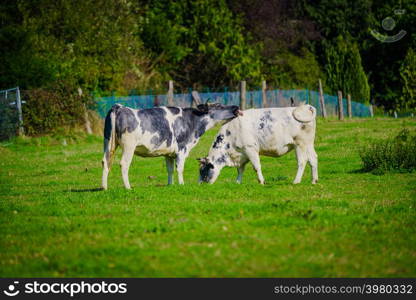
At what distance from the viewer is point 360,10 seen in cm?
6259

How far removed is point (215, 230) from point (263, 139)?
21.5 ft

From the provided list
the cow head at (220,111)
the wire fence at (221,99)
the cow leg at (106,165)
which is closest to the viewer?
the cow leg at (106,165)

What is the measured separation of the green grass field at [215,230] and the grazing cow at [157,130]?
1.20 metres

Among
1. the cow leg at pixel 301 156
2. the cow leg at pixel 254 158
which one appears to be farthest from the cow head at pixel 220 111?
the cow leg at pixel 301 156

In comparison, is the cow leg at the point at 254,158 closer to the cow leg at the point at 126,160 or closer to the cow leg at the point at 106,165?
the cow leg at the point at 126,160

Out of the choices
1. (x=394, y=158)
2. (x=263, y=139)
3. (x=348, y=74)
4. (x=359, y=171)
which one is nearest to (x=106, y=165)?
(x=263, y=139)

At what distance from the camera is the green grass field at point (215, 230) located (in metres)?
7.89

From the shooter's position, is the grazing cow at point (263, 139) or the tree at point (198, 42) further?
the tree at point (198, 42)

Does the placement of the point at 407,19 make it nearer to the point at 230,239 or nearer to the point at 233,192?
the point at 233,192

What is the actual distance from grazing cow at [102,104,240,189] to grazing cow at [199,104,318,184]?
0.47 m

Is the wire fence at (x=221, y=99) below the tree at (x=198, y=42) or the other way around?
below

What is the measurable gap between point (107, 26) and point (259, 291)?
114 feet

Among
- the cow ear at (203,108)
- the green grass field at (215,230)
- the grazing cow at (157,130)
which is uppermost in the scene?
the cow ear at (203,108)

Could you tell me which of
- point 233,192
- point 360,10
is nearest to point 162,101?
point 233,192
